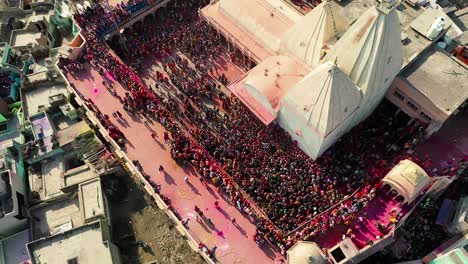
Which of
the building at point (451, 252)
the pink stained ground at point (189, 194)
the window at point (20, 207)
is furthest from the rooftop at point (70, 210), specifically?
the building at point (451, 252)

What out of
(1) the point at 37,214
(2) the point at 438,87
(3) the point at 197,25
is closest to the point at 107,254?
(1) the point at 37,214

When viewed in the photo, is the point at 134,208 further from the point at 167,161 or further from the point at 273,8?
the point at 273,8

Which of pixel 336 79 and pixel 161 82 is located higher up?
pixel 161 82

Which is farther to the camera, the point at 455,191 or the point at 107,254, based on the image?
the point at 455,191

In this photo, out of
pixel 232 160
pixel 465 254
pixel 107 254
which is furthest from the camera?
pixel 232 160

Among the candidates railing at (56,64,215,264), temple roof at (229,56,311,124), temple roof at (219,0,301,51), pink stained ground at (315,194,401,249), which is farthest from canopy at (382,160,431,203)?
temple roof at (219,0,301,51)

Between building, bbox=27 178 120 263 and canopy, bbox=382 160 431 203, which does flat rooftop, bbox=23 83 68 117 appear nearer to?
building, bbox=27 178 120 263

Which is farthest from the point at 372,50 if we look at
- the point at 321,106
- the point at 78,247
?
the point at 78,247
